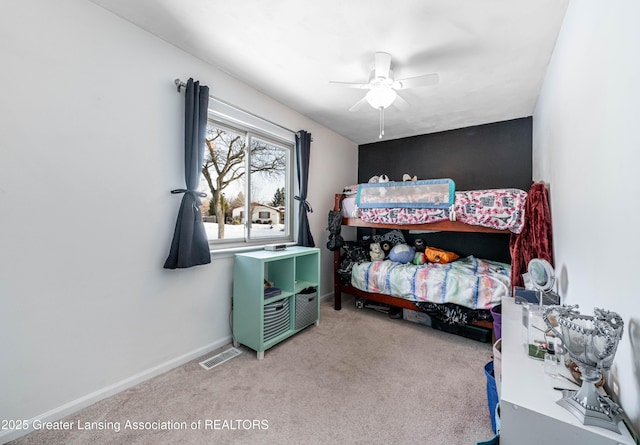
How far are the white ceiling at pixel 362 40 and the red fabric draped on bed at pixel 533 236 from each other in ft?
3.51

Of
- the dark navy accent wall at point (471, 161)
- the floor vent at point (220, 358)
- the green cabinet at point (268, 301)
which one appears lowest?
the floor vent at point (220, 358)

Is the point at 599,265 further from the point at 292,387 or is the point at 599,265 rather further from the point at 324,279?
the point at 324,279

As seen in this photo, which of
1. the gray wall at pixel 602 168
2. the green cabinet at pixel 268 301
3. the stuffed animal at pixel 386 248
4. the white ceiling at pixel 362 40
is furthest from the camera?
the stuffed animal at pixel 386 248

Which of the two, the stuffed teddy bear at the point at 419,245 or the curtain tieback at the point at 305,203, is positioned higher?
the curtain tieback at the point at 305,203

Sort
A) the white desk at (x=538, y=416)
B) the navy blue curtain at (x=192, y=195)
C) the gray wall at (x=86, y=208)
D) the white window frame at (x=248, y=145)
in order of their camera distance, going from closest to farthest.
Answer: the white desk at (x=538, y=416)
the gray wall at (x=86, y=208)
the navy blue curtain at (x=192, y=195)
the white window frame at (x=248, y=145)

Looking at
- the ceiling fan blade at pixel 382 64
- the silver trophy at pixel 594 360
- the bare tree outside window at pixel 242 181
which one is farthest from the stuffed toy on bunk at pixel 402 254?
the silver trophy at pixel 594 360

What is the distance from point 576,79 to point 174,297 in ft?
9.33

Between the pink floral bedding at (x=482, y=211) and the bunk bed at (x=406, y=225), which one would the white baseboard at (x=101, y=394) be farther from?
the pink floral bedding at (x=482, y=211)

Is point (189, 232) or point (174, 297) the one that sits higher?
point (189, 232)

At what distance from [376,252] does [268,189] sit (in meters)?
1.58

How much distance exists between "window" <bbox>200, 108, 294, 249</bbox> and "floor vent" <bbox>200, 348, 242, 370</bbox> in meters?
0.91

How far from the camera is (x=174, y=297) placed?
6.50 feet

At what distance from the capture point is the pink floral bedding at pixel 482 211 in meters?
2.32

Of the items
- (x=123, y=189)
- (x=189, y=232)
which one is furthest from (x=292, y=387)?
(x=123, y=189)
